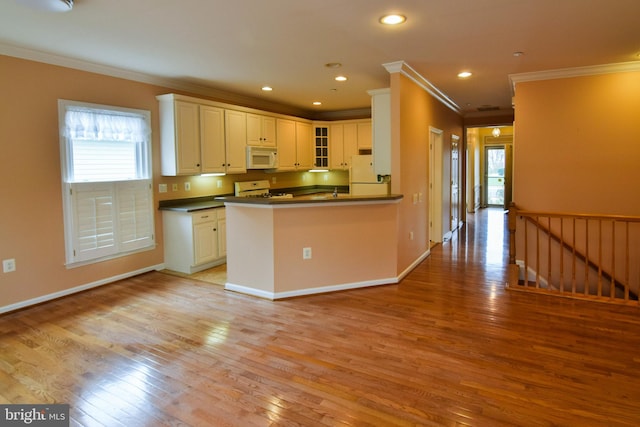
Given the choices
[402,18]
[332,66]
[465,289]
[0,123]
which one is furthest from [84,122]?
[465,289]

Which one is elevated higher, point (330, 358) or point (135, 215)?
point (135, 215)

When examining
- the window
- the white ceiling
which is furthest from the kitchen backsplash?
the white ceiling

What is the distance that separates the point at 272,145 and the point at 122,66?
8.73 feet

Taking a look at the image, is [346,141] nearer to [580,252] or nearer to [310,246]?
[310,246]

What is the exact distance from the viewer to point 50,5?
257cm

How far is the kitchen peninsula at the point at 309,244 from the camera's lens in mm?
4035

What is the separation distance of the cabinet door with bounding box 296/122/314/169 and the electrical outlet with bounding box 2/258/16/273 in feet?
15.0

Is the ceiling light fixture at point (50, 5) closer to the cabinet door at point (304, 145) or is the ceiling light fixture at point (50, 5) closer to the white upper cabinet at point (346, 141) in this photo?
the cabinet door at point (304, 145)

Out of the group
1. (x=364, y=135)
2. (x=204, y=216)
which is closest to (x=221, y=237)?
(x=204, y=216)

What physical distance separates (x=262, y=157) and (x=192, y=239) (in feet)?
6.52

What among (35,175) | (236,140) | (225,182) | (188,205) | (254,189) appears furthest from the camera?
(254,189)

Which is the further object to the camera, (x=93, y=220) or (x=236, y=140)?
(x=236, y=140)

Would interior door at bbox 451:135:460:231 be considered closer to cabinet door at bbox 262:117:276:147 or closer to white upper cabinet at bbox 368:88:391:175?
white upper cabinet at bbox 368:88:391:175

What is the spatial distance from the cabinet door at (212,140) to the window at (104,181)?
70 cm
